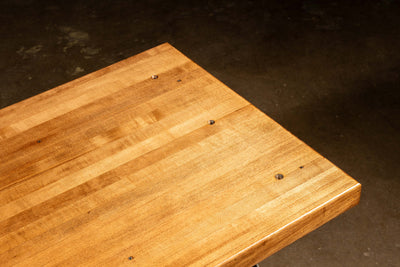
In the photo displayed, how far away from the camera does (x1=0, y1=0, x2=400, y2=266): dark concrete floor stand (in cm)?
189

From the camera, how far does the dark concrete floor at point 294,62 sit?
6.21 ft

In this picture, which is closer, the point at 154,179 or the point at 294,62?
the point at 154,179

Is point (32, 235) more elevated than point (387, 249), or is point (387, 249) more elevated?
point (32, 235)

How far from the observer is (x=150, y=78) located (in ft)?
5.21

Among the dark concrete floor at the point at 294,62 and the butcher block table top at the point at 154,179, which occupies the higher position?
the butcher block table top at the point at 154,179

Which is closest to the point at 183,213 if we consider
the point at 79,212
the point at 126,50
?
the point at 79,212

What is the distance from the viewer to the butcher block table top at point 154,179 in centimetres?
110

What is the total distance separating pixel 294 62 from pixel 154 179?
5.11 ft

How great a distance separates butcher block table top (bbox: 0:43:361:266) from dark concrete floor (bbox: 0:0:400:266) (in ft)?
2.00

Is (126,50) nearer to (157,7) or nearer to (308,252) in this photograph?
(157,7)

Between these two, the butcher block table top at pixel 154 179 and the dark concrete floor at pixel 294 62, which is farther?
the dark concrete floor at pixel 294 62

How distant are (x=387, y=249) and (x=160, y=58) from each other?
933 mm

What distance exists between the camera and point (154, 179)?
49.3 inches

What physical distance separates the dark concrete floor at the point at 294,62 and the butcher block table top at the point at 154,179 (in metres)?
0.61
